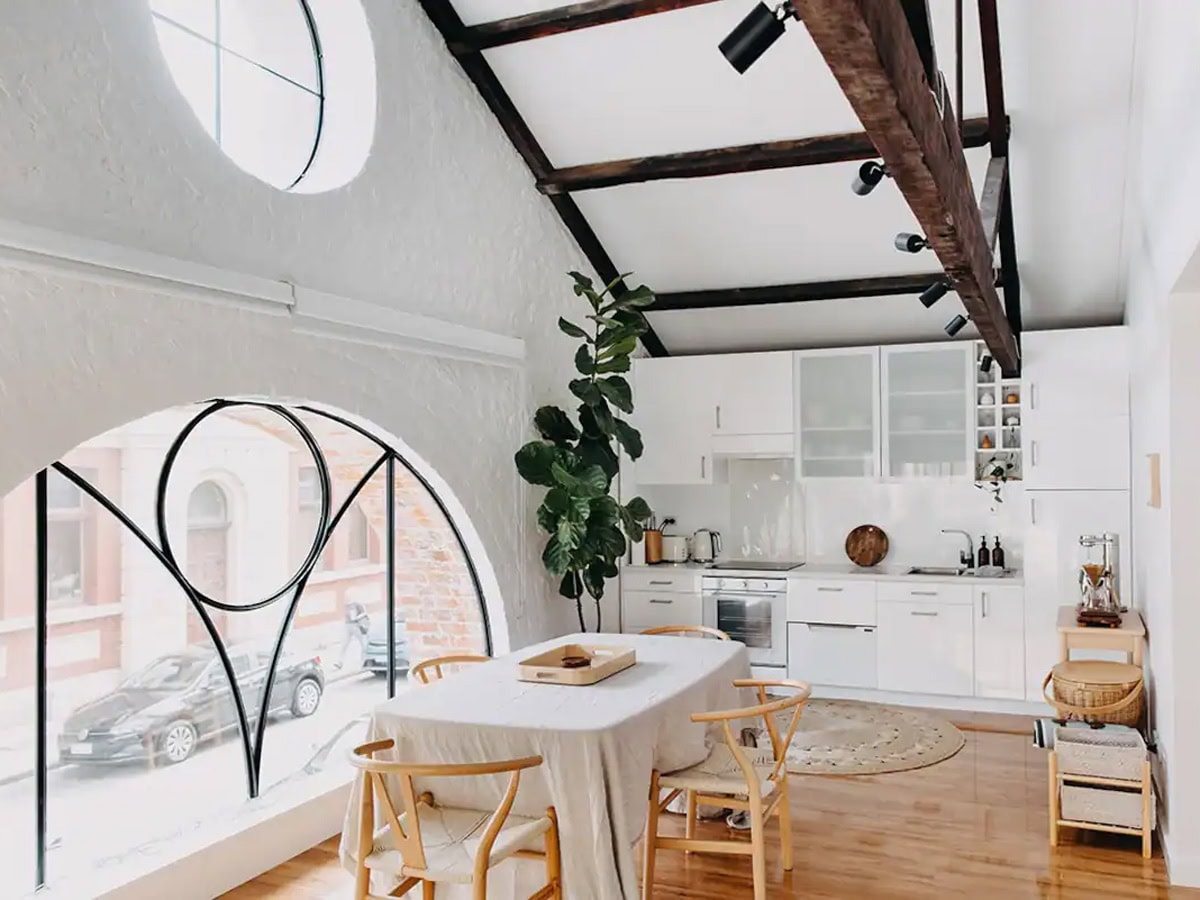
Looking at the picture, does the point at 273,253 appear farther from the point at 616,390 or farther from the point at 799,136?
the point at 799,136

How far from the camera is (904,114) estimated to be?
2.12 metres

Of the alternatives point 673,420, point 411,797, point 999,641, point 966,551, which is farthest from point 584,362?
point 411,797

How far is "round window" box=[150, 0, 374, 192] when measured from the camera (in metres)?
4.21

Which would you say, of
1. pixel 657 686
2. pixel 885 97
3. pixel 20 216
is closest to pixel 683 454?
pixel 657 686

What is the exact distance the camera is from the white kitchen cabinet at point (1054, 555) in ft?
20.8

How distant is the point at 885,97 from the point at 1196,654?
3106 mm

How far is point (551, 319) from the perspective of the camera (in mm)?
6469

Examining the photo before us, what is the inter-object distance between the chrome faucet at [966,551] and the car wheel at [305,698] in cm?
425

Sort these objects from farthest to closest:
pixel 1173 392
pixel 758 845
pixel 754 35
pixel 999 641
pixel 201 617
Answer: pixel 999 641, pixel 201 617, pixel 1173 392, pixel 758 845, pixel 754 35

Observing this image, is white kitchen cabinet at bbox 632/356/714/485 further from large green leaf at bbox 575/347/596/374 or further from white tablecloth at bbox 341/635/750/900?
white tablecloth at bbox 341/635/750/900

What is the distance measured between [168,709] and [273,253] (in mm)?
1868

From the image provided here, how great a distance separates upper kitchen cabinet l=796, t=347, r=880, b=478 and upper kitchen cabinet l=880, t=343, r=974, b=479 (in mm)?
89

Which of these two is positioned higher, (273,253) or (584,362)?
(273,253)

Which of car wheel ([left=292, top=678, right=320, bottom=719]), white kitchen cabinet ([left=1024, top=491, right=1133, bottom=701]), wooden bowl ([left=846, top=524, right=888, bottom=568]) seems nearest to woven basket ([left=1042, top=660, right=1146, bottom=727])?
white kitchen cabinet ([left=1024, top=491, right=1133, bottom=701])
